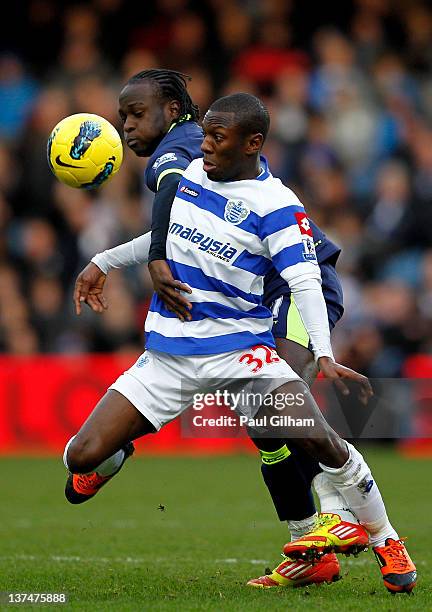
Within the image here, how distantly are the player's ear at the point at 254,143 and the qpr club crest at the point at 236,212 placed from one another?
0.26 metres

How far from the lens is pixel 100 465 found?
6137mm

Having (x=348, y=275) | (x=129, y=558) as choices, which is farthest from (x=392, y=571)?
(x=348, y=275)

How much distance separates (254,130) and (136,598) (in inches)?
87.5

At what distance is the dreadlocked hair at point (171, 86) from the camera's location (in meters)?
6.52

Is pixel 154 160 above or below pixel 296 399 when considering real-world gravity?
above

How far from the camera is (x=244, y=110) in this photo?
5.93m

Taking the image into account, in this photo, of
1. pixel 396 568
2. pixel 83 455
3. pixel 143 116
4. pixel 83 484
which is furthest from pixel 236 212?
pixel 396 568

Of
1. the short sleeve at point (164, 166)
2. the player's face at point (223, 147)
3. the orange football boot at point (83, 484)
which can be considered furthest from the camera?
the orange football boot at point (83, 484)

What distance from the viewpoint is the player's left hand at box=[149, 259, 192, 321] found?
582 centimetres

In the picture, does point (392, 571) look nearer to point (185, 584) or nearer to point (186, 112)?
point (185, 584)

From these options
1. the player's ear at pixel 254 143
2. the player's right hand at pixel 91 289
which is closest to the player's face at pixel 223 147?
the player's ear at pixel 254 143

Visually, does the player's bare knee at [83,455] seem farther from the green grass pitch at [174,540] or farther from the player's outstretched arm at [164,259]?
the player's outstretched arm at [164,259]

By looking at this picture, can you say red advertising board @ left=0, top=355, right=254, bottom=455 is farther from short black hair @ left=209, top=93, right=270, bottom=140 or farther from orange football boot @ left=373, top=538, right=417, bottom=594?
short black hair @ left=209, top=93, right=270, bottom=140

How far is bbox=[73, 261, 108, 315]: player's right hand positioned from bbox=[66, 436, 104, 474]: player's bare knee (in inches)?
34.7
